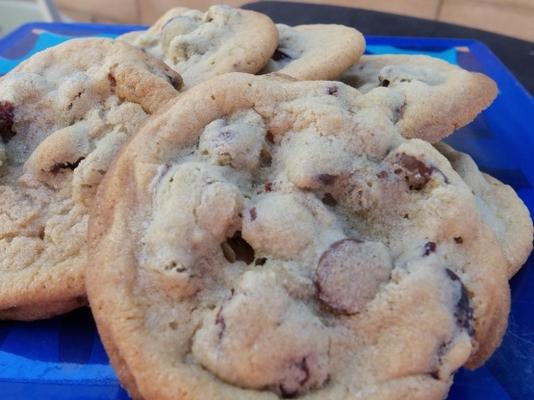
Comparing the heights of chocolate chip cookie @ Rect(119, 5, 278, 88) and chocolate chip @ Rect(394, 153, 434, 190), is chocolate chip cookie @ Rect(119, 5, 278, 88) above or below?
below

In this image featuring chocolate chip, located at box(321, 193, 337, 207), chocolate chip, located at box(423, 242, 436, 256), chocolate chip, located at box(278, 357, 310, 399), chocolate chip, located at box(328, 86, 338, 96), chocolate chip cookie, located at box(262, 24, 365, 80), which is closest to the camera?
chocolate chip, located at box(278, 357, 310, 399)

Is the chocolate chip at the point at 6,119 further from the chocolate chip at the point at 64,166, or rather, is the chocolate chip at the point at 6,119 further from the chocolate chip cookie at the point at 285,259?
the chocolate chip cookie at the point at 285,259

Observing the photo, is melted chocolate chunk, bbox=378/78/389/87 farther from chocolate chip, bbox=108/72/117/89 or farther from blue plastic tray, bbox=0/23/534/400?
chocolate chip, bbox=108/72/117/89

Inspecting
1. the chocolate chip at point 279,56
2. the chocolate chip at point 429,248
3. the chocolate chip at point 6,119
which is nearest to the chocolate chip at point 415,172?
the chocolate chip at point 429,248

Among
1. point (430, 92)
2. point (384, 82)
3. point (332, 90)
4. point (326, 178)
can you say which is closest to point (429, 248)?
point (326, 178)

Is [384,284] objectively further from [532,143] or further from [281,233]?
[532,143]

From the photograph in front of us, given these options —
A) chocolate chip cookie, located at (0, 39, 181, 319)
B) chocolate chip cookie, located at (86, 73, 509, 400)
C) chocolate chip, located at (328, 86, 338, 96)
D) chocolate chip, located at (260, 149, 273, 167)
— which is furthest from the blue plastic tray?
chocolate chip, located at (328, 86, 338, 96)

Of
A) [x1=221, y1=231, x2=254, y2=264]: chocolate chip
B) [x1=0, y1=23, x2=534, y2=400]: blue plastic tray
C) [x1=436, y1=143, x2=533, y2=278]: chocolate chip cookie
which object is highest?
[x1=221, y1=231, x2=254, y2=264]: chocolate chip
